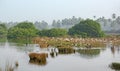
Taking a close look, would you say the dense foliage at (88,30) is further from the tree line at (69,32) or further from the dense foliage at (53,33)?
the dense foliage at (53,33)

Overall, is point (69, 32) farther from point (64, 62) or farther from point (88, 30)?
point (64, 62)

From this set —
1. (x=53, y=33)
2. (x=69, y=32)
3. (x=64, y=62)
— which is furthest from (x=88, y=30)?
(x=64, y=62)

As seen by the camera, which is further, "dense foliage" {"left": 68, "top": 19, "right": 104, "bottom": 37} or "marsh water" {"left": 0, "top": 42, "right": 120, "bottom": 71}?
"dense foliage" {"left": 68, "top": 19, "right": 104, "bottom": 37}

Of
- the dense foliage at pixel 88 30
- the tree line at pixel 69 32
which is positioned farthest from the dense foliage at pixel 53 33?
the dense foliage at pixel 88 30

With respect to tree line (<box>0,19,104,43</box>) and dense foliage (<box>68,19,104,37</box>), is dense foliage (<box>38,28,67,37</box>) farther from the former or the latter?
dense foliage (<box>68,19,104,37</box>)

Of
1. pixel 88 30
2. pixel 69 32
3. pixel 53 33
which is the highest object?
pixel 88 30

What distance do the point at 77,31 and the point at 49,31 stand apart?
1008 cm

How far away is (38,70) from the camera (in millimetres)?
26703

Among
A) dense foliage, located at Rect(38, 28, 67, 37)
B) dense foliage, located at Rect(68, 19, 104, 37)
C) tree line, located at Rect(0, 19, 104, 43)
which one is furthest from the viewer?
dense foliage, located at Rect(38, 28, 67, 37)

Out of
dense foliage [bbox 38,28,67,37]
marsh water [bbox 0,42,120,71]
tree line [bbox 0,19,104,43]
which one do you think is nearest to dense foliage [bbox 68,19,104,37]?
tree line [bbox 0,19,104,43]

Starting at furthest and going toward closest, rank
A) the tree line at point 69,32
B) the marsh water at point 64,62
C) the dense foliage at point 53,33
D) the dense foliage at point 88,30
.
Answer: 1. the dense foliage at point 53,33
2. the tree line at point 69,32
3. the dense foliage at point 88,30
4. the marsh water at point 64,62

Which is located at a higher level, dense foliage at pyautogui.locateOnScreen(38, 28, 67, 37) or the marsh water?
dense foliage at pyautogui.locateOnScreen(38, 28, 67, 37)

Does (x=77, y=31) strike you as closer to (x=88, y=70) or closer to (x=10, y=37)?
(x=10, y=37)

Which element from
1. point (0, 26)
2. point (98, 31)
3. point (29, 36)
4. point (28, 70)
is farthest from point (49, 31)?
point (28, 70)
